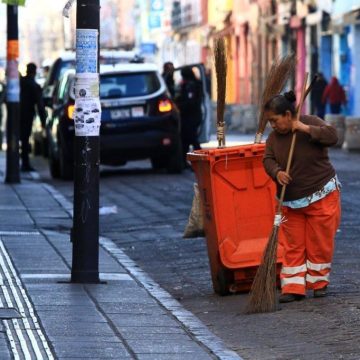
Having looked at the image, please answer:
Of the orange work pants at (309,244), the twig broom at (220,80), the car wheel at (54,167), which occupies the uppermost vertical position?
the twig broom at (220,80)

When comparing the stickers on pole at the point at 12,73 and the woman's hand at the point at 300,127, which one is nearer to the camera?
the woman's hand at the point at 300,127

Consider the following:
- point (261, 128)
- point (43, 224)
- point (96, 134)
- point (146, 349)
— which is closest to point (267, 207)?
point (261, 128)

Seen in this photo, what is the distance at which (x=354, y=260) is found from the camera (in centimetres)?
1290

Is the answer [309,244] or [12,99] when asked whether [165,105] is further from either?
[309,244]

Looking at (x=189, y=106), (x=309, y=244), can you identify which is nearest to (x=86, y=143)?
(x=309, y=244)

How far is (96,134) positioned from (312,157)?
71.7 inches

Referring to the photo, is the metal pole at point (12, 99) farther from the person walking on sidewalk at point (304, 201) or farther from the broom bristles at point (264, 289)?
the broom bristles at point (264, 289)

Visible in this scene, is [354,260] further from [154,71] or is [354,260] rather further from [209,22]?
[209,22]

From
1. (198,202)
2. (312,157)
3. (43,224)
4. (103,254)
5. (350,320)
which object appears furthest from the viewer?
(43,224)

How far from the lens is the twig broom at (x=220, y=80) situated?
11281 millimetres

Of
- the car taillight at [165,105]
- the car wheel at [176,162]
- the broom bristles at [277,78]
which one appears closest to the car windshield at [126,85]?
the car taillight at [165,105]

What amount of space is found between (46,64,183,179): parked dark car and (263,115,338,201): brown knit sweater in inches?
520

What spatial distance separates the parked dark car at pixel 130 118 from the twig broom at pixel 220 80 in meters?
12.2

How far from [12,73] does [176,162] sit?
3138 mm
